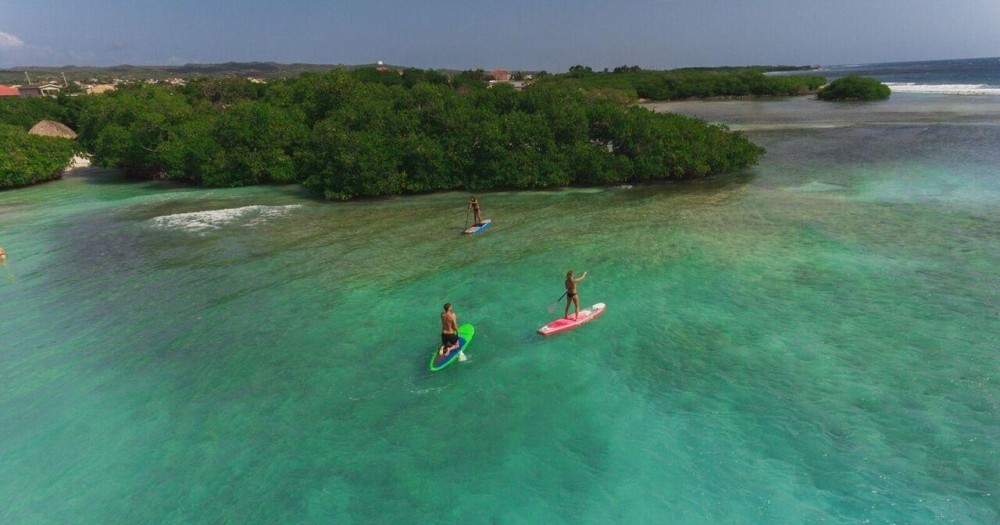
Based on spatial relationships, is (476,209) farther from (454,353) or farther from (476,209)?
(454,353)

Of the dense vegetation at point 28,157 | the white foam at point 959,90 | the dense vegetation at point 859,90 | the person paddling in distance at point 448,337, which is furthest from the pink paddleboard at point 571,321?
the white foam at point 959,90

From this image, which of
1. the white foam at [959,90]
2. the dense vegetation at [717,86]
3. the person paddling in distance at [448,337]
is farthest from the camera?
the dense vegetation at [717,86]

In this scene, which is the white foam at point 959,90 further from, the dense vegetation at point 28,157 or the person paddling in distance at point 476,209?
the dense vegetation at point 28,157

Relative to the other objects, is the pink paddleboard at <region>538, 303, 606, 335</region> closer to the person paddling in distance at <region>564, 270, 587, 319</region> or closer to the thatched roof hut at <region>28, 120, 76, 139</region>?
the person paddling in distance at <region>564, 270, 587, 319</region>

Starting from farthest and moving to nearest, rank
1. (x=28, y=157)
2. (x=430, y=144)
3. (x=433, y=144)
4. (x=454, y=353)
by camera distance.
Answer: (x=28, y=157) → (x=433, y=144) → (x=430, y=144) → (x=454, y=353)

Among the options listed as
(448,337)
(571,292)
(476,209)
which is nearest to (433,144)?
(476,209)

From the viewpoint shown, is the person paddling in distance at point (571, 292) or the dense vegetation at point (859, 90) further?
the dense vegetation at point (859, 90)
